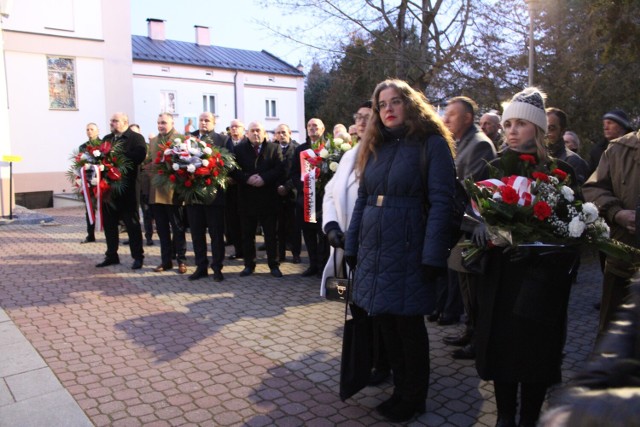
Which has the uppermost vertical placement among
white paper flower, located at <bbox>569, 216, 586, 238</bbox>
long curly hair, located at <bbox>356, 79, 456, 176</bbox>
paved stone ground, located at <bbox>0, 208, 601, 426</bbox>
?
long curly hair, located at <bbox>356, 79, 456, 176</bbox>

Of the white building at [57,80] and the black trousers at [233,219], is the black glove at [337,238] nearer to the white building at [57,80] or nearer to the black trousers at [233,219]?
the black trousers at [233,219]

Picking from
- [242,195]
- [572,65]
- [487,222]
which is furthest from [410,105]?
[572,65]

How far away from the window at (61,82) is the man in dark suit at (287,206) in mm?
15720

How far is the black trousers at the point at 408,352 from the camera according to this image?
11.4 feet

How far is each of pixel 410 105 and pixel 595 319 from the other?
370 cm

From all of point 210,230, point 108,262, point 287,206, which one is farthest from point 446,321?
point 108,262

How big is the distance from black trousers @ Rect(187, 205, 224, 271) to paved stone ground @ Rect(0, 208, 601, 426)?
31 centimetres

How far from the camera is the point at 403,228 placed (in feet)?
11.0

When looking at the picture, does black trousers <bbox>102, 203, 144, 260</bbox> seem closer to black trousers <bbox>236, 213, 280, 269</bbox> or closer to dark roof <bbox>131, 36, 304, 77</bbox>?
black trousers <bbox>236, 213, 280, 269</bbox>

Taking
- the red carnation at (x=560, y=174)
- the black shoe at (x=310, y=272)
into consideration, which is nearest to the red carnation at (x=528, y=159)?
the red carnation at (x=560, y=174)

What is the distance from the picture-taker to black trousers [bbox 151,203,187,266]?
7.75 m

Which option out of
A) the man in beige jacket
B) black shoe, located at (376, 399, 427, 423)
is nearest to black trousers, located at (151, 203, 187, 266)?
the man in beige jacket

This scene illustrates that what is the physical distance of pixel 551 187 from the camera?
311cm

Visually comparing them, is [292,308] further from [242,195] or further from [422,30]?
[422,30]
